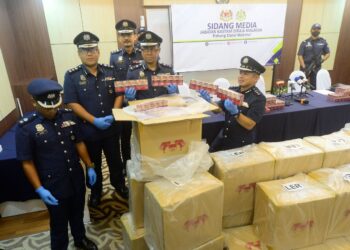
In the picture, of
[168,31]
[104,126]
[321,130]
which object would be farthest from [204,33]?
[104,126]

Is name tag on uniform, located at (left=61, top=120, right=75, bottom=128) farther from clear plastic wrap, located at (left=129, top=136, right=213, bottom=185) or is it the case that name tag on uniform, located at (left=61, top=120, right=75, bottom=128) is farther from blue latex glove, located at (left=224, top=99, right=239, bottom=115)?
blue latex glove, located at (left=224, top=99, right=239, bottom=115)

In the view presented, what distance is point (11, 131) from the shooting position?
9.75 feet

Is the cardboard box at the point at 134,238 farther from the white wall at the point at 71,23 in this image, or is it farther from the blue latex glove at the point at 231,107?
the white wall at the point at 71,23

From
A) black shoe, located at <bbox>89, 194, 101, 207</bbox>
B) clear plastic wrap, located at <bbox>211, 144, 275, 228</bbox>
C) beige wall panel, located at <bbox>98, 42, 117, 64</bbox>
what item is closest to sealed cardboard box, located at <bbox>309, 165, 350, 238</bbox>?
clear plastic wrap, located at <bbox>211, 144, 275, 228</bbox>

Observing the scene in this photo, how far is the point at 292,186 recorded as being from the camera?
1.46 meters

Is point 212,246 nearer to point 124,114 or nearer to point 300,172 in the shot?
point 300,172

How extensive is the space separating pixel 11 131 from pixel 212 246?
2.63m

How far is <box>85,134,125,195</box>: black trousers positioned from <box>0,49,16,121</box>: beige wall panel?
138 centimetres

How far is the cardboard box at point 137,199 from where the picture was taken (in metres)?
1.50

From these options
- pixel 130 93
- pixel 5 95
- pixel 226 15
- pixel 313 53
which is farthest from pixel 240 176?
pixel 313 53

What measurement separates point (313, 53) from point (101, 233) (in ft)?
15.6

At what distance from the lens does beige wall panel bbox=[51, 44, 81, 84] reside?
14.2ft

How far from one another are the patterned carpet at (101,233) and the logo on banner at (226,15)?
3.84 metres

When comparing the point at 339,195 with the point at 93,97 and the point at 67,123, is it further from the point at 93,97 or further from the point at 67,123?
the point at 93,97
